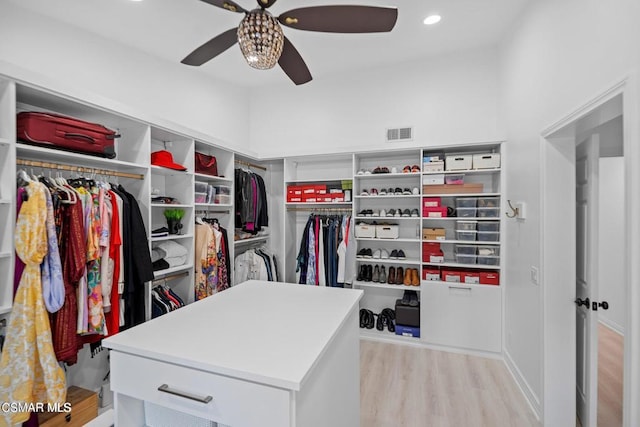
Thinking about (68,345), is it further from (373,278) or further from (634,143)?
(634,143)

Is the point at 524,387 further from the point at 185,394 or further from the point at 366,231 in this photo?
the point at 185,394

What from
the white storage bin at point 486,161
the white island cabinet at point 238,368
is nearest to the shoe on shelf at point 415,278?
the white storage bin at point 486,161

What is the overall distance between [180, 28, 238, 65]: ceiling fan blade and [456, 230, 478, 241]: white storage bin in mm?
2662

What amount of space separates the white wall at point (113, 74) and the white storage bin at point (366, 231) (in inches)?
68.9

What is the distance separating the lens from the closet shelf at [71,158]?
1729 mm

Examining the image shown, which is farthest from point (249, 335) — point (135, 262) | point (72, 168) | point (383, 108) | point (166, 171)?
point (383, 108)

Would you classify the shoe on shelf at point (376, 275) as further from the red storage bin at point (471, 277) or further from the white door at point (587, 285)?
the white door at point (587, 285)

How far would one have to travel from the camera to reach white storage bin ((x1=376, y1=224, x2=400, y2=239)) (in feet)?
10.6

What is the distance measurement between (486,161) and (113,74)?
360cm

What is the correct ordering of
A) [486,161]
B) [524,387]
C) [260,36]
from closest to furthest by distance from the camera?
1. [260,36]
2. [524,387]
3. [486,161]

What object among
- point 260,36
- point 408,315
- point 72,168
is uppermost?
point 260,36

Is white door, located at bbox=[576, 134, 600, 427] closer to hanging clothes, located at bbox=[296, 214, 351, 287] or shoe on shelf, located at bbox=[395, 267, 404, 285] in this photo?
shoe on shelf, located at bbox=[395, 267, 404, 285]

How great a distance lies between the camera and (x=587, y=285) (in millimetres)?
1804

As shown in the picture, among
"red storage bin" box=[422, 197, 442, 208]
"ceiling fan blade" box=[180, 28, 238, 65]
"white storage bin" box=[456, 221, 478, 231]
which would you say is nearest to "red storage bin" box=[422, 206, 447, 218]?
"red storage bin" box=[422, 197, 442, 208]
